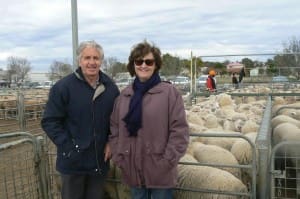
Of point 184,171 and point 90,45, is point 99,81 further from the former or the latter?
point 184,171

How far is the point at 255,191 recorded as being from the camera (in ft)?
12.0

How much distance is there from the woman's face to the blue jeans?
2.98 feet

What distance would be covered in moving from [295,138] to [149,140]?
3.61 meters

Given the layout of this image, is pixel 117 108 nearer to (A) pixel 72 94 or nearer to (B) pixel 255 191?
(A) pixel 72 94

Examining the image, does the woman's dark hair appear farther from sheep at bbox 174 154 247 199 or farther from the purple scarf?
sheep at bbox 174 154 247 199

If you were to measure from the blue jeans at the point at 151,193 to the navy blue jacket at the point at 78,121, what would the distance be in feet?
1.42

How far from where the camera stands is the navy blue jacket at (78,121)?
334 cm

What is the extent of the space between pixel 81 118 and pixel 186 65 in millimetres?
28982

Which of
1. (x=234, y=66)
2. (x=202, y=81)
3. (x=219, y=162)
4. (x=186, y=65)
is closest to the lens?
(x=219, y=162)

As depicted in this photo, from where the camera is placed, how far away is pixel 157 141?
312 centimetres

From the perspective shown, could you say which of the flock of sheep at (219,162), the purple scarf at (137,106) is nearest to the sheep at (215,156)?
the flock of sheep at (219,162)

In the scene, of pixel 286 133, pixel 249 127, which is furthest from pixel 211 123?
pixel 286 133

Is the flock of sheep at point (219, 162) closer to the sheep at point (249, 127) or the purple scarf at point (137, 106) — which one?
the sheep at point (249, 127)

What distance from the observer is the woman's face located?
3166 mm
